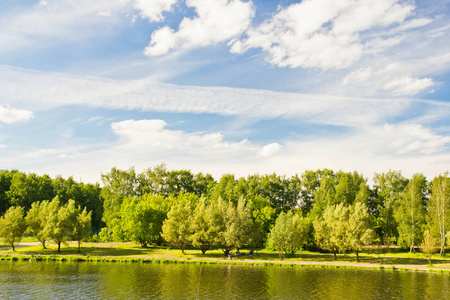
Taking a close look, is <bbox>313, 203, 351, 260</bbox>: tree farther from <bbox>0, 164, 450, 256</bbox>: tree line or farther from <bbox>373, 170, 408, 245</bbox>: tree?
<bbox>373, 170, 408, 245</bbox>: tree

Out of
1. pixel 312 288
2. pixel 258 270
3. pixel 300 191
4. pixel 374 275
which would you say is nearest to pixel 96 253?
pixel 258 270

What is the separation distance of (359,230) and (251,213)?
1297 inches

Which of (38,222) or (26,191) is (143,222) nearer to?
(38,222)

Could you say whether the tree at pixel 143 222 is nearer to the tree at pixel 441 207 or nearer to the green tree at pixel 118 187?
the green tree at pixel 118 187

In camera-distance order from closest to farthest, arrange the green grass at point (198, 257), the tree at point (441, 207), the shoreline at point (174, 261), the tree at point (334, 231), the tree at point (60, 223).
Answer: the shoreline at point (174, 261) < the green grass at point (198, 257) < the tree at point (334, 231) < the tree at point (60, 223) < the tree at point (441, 207)

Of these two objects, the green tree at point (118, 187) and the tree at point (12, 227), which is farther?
the green tree at point (118, 187)

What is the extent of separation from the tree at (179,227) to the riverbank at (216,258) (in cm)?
354

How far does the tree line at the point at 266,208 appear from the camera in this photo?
77.2 metres

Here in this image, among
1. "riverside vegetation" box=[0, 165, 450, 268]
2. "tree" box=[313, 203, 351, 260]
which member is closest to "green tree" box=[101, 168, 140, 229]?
"riverside vegetation" box=[0, 165, 450, 268]

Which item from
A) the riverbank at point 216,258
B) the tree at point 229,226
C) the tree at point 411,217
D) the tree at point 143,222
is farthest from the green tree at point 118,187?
the tree at point 411,217

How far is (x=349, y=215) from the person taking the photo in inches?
3046

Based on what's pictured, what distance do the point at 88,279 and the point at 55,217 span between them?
35776 mm

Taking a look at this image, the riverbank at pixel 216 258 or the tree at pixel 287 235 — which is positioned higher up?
the tree at pixel 287 235

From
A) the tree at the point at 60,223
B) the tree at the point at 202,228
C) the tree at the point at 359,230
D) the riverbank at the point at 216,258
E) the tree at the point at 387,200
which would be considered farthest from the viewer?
the tree at the point at 387,200
